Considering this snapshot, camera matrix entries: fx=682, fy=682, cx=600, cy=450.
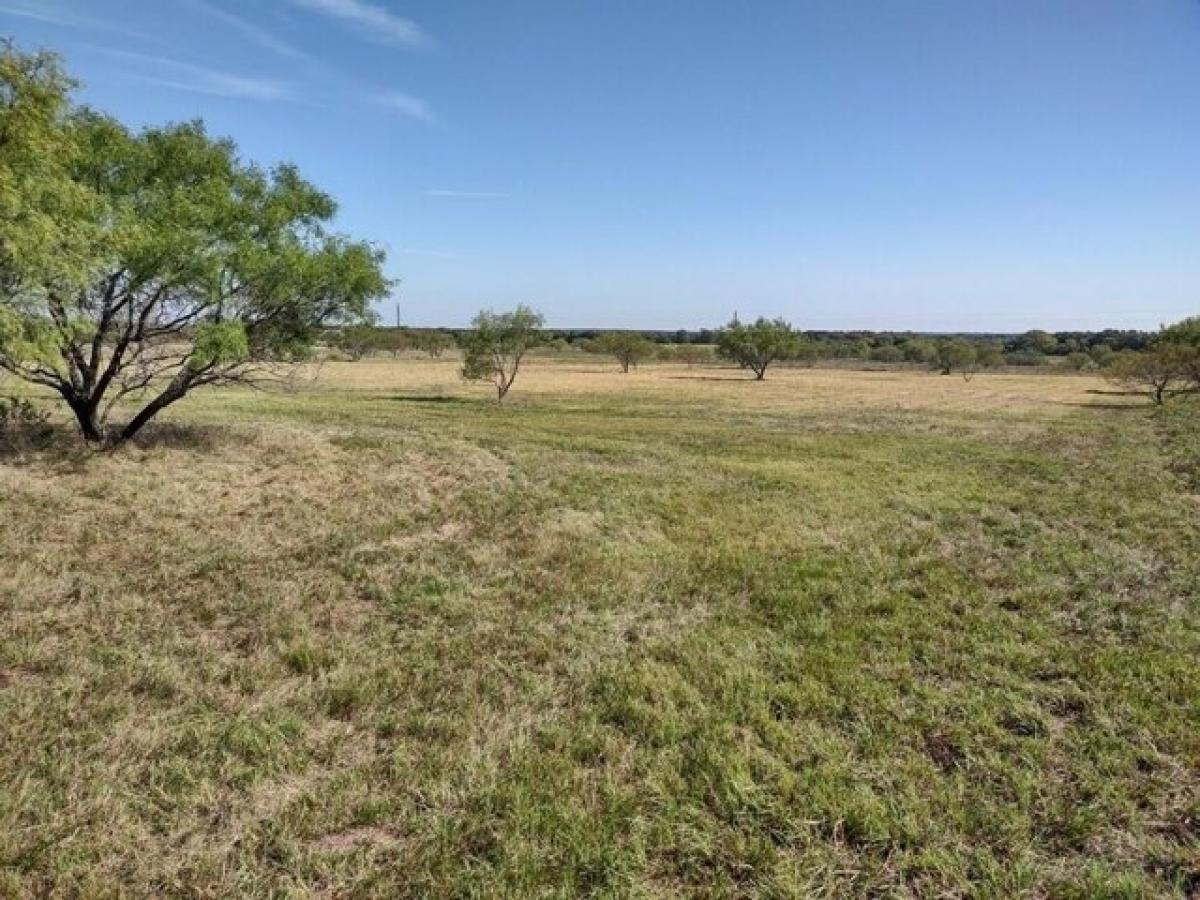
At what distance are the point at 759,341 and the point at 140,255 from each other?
69339 mm

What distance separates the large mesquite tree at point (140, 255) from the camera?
28.3ft

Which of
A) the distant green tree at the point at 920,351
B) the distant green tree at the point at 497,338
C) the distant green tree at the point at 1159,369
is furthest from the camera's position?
the distant green tree at the point at 920,351

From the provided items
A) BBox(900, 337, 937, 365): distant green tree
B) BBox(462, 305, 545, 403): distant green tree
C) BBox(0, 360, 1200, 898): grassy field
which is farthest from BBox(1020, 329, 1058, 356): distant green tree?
BBox(0, 360, 1200, 898): grassy field

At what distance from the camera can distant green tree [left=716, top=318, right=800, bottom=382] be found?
245ft

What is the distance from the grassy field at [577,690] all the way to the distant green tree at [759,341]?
207 ft

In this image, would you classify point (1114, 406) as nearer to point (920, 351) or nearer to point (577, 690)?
point (577, 690)

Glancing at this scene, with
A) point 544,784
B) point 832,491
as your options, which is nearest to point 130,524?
point 544,784

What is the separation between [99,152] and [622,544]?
1170 centimetres

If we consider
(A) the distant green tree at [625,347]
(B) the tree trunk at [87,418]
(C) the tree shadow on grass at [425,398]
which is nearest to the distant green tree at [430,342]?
(A) the distant green tree at [625,347]

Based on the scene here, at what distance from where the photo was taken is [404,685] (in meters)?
5.77

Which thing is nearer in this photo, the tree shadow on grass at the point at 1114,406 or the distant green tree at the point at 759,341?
the tree shadow on grass at the point at 1114,406

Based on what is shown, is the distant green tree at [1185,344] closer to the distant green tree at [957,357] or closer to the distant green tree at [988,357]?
the distant green tree at [957,357]

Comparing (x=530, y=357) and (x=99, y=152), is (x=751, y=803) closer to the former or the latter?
(x=99, y=152)

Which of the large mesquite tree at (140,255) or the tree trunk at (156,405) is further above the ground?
the large mesquite tree at (140,255)
